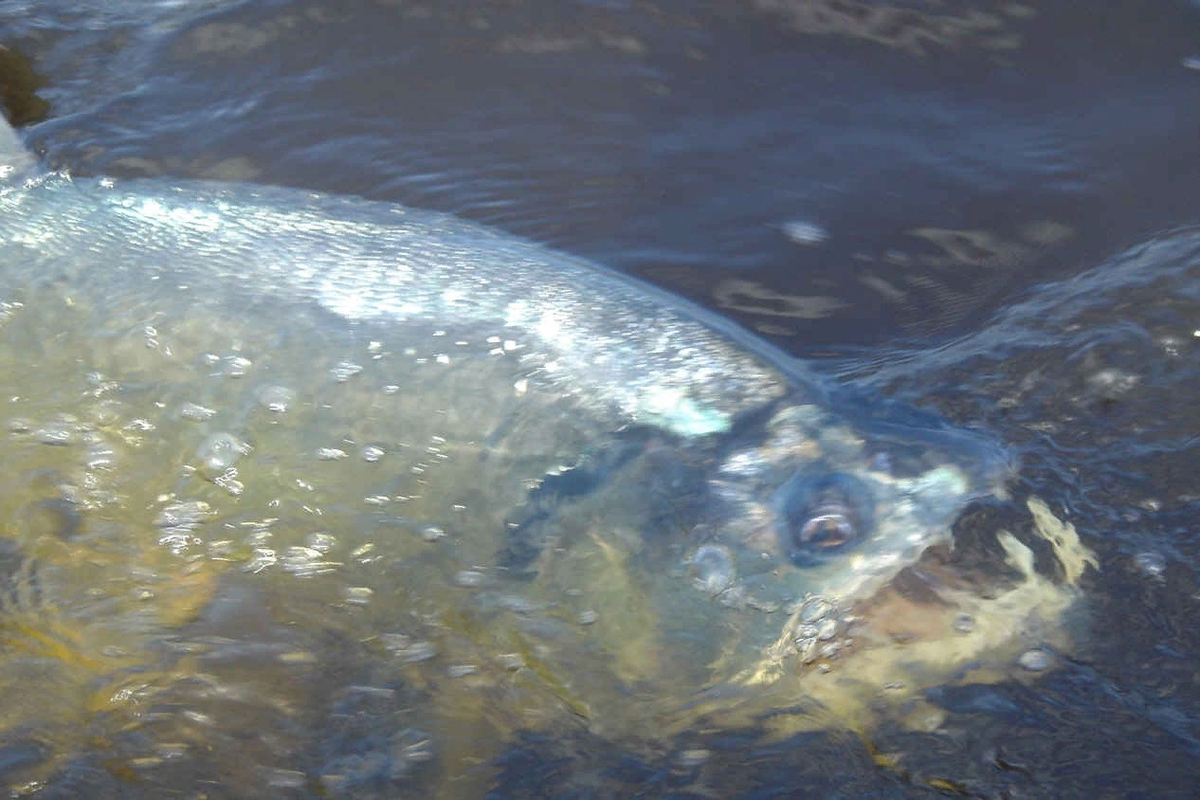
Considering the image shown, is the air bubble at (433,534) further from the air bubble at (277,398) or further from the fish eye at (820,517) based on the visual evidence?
the fish eye at (820,517)

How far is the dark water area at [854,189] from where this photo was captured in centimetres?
209

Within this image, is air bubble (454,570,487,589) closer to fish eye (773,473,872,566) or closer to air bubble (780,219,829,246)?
fish eye (773,473,872,566)

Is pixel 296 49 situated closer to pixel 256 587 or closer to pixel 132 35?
pixel 132 35

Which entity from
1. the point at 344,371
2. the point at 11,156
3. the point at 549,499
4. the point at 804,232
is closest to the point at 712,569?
the point at 549,499

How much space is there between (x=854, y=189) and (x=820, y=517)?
1.64 m

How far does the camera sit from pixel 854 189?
3533mm

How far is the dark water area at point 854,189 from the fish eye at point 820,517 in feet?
0.82

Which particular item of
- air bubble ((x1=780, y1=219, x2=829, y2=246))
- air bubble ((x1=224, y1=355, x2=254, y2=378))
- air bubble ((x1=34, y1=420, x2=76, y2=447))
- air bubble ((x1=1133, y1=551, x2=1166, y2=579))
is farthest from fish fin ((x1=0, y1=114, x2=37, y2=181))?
air bubble ((x1=1133, y1=551, x2=1166, y2=579))

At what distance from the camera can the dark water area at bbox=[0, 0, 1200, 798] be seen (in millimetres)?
2086

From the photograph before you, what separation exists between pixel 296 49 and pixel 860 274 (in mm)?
2003

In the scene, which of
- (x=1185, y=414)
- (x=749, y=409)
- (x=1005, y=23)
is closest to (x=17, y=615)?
(x=749, y=409)

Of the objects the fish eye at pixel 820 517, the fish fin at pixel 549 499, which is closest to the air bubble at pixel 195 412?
the fish fin at pixel 549 499

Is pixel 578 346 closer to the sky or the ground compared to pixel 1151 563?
closer to the sky

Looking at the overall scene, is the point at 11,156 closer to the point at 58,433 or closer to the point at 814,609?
the point at 58,433
